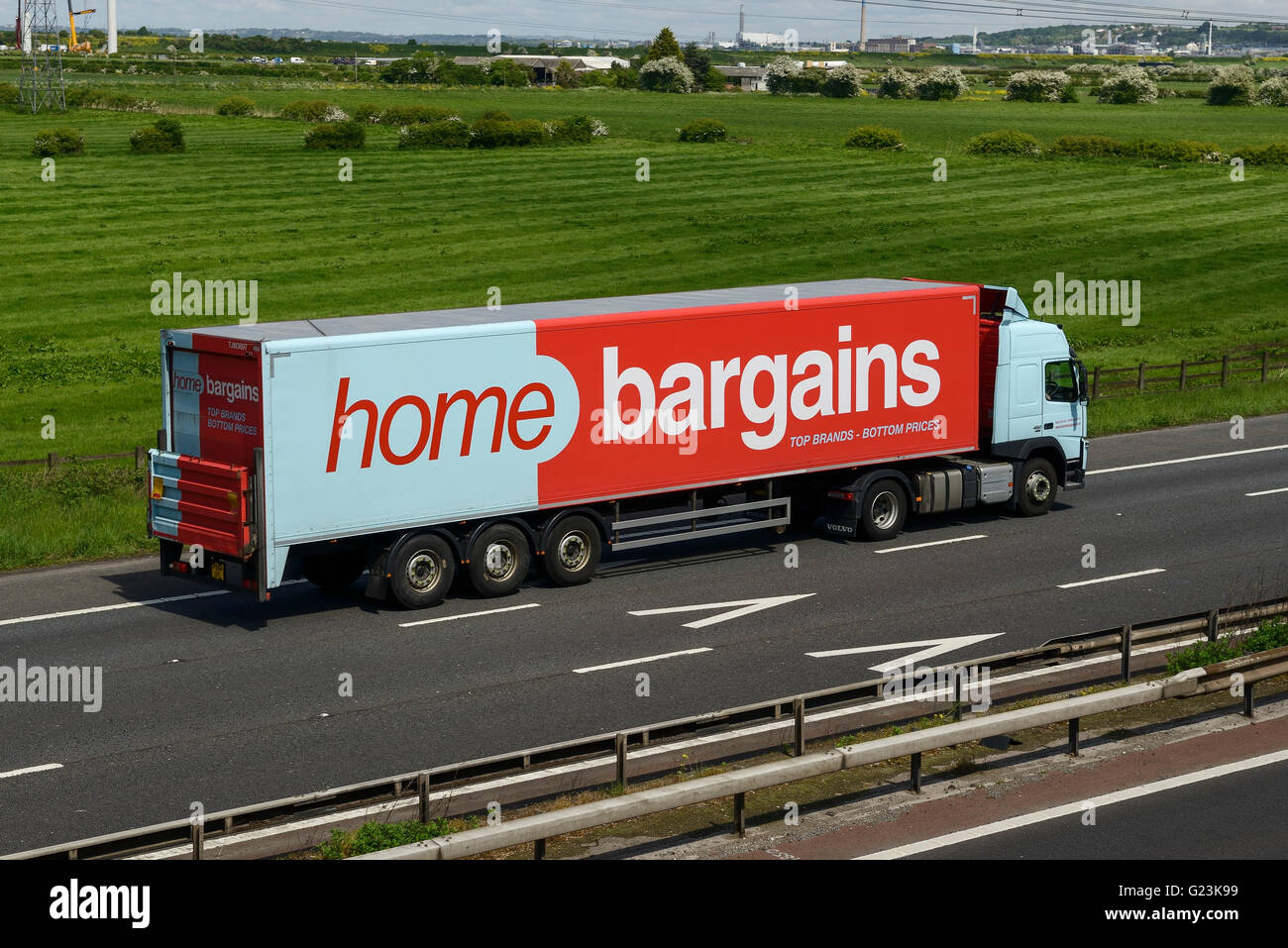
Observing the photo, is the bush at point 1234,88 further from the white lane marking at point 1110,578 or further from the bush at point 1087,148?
the white lane marking at point 1110,578

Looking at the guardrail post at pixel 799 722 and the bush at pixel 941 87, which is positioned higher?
the bush at pixel 941 87

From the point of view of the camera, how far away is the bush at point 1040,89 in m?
119

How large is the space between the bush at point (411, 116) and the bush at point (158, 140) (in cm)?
1488

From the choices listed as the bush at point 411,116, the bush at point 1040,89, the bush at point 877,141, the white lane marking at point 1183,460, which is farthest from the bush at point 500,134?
the bush at point 1040,89

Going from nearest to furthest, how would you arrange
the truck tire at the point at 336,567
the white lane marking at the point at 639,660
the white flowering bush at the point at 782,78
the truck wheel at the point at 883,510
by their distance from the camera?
the white lane marking at the point at 639,660 → the truck tire at the point at 336,567 → the truck wheel at the point at 883,510 → the white flowering bush at the point at 782,78

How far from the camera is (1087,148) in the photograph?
82375 millimetres

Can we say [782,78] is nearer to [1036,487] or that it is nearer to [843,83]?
[843,83]

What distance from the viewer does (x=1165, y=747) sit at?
14023 mm

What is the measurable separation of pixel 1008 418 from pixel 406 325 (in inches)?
426

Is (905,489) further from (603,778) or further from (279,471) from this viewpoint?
(603,778)

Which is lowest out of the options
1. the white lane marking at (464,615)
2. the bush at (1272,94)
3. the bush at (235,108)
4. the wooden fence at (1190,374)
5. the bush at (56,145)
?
the white lane marking at (464,615)

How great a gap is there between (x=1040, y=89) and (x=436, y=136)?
194ft

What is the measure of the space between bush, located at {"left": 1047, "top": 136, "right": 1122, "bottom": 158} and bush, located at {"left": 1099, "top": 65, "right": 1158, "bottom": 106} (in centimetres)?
3592
